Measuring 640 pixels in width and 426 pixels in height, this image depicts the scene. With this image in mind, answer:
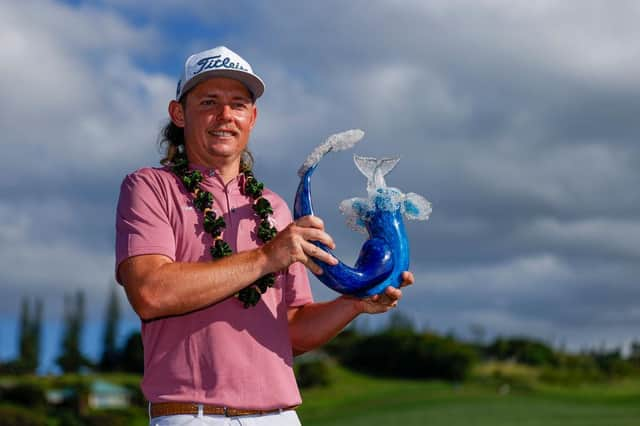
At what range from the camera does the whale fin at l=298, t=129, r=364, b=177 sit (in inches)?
166

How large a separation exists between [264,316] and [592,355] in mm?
104251

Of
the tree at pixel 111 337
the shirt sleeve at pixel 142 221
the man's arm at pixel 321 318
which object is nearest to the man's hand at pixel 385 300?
the man's arm at pixel 321 318

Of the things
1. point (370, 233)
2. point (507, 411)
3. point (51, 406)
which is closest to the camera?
point (370, 233)

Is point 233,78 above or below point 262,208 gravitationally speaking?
above

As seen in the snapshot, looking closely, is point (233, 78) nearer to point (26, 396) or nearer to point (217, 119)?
point (217, 119)

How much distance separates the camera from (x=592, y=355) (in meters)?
103

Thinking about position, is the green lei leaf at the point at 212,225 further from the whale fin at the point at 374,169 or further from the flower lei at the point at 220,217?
the whale fin at the point at 374,169

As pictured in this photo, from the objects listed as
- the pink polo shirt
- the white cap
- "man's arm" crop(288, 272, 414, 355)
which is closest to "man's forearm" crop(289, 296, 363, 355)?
"man's arm" crop(288, 272, 414, 355)

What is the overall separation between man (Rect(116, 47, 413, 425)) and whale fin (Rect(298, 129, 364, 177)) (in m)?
0.27

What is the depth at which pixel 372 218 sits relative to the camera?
4332 mm

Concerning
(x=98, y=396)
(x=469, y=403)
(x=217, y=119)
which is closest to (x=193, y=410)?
(x=217, y=119)

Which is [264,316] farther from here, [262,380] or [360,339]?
[360,339]

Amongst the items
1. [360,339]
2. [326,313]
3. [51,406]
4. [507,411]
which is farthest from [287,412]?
[360,339]

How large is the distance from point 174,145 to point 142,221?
70 centimetres
